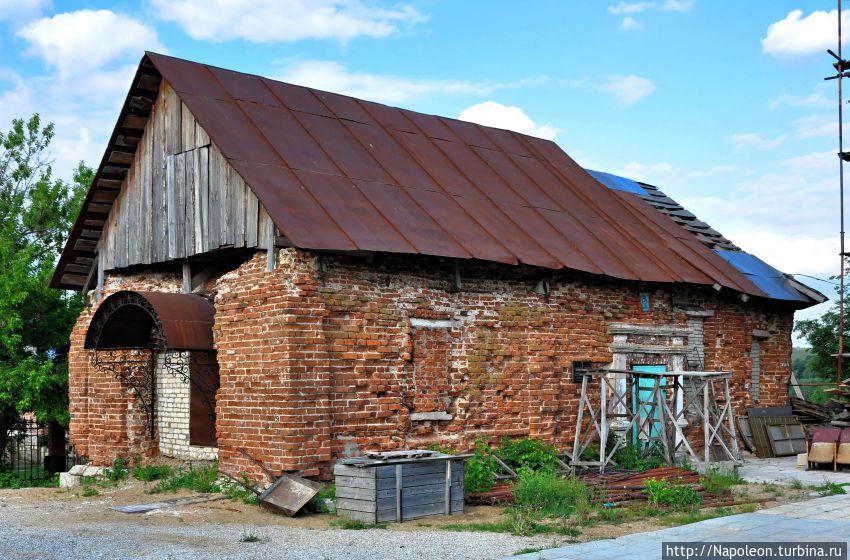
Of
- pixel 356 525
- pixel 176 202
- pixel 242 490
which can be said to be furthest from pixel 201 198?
pixel 356 525

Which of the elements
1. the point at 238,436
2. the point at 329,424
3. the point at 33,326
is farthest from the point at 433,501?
the point at 33,326

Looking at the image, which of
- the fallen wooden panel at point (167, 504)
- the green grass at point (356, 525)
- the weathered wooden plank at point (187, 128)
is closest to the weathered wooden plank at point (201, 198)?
the weathered wooden plank at point (187, 128)

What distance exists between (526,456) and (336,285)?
11.1ft

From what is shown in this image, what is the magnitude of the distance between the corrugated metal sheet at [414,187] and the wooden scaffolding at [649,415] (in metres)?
1.69

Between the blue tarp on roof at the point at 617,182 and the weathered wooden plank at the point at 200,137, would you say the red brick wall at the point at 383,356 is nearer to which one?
the weathered wooden plank at the point at 200,137

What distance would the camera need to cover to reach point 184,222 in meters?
12.3

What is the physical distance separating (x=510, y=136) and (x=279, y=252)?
25.1 feet

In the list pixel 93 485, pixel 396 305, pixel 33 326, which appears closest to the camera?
pixel 396 305

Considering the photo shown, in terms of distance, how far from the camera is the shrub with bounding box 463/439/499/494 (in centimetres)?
1101

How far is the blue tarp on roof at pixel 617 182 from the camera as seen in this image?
18.2 m

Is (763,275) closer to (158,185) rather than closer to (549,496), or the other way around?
(549,496)

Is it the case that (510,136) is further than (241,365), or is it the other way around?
(510,136)

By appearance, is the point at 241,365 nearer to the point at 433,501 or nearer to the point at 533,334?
the point at 433,501

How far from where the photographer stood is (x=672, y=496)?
10344mm
